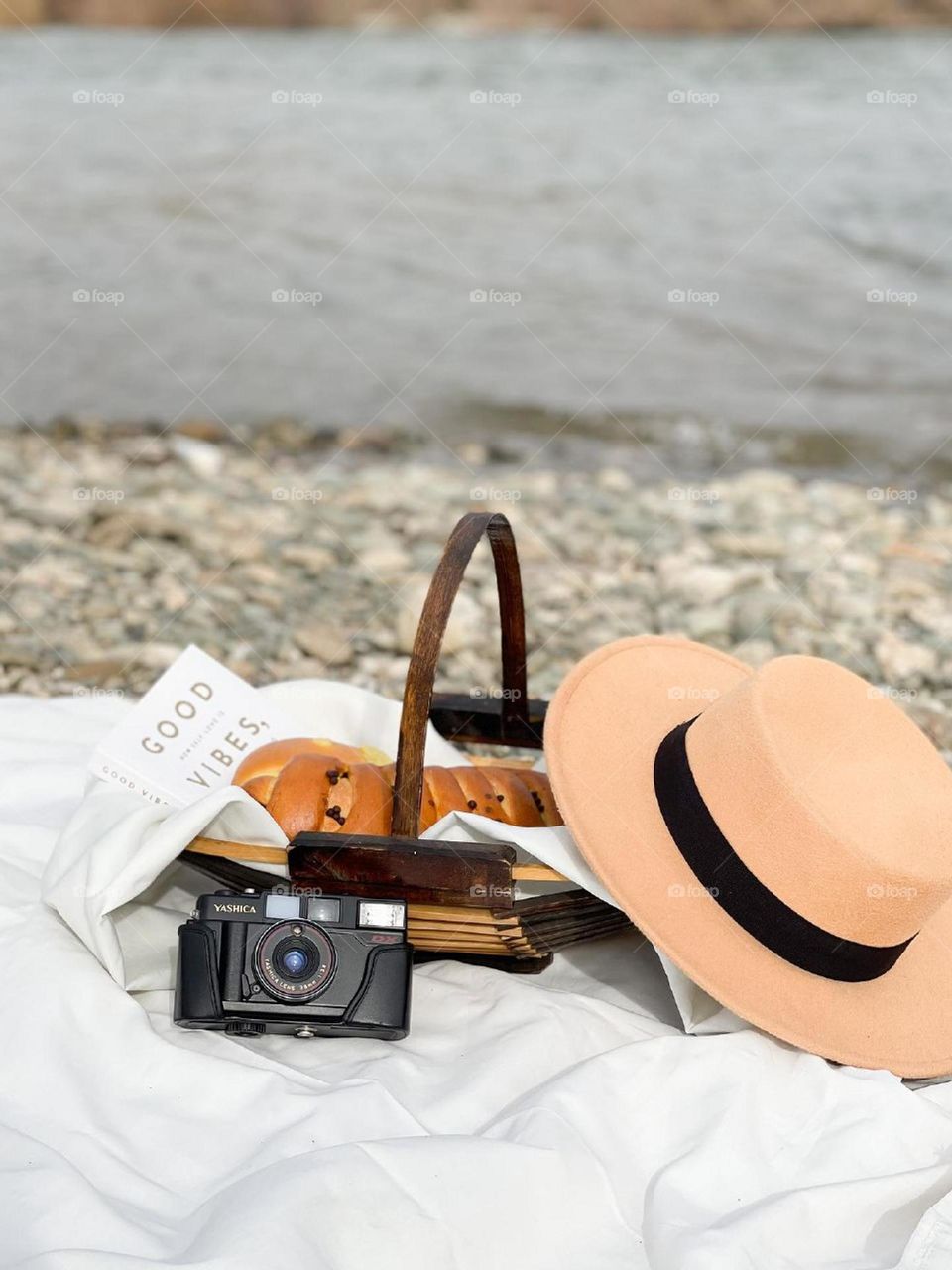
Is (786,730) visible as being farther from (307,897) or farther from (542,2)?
(542,2)

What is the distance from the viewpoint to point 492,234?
8492 mm

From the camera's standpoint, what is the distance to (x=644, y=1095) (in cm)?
160

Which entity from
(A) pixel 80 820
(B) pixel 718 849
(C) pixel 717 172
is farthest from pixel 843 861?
(C) pixel 717 172
